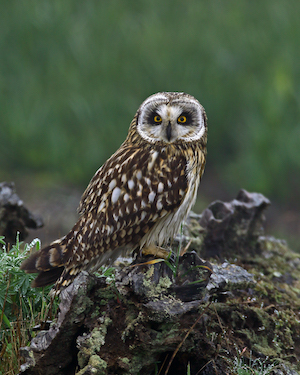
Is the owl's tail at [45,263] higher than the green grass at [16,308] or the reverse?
higher

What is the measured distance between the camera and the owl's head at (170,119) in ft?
10.4

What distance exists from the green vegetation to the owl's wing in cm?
440

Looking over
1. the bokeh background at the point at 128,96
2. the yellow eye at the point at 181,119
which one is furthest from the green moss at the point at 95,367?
the bokeh background at the point at 128,96

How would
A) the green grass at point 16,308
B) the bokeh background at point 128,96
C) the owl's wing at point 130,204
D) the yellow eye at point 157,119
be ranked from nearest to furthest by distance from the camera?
the green grass at point 16,308, the owl's wing at point 130,204, the yellow eye at point 157,119, the bokeh background at point 128,96

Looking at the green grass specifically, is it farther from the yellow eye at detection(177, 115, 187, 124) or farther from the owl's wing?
the yellow eye at detection(177, 115, 187, 124)

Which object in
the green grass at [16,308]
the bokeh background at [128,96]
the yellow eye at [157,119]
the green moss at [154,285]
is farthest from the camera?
the bokeh background at [128,96]

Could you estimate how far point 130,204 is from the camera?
3.08 meters

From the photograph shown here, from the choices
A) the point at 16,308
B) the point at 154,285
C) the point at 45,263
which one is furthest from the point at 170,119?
the point at 16,308

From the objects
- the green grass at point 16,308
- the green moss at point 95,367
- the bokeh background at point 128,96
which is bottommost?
the green moss at point 95,367

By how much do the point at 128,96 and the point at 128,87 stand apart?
0.19 metres

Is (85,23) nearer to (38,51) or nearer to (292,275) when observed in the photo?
(38,51)

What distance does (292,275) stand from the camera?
14.8 feet

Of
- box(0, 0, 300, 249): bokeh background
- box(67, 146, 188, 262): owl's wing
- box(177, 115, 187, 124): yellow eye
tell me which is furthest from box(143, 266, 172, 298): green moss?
box(0, 0, 300, 249): bokeh background

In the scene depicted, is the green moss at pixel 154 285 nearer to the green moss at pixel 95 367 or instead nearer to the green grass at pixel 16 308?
the green moss at pixel 95 367
